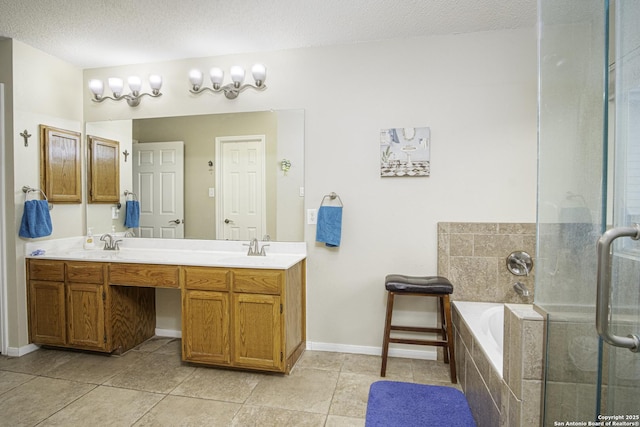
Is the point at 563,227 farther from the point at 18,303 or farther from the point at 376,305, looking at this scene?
the point at 18,303

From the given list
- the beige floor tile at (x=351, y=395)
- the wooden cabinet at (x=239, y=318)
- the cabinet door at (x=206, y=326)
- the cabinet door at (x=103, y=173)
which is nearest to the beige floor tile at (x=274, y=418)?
the beige floor tile at (x=351, y=395)

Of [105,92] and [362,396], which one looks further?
[105,92]

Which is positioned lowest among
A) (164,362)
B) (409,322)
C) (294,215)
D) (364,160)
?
(164,362)

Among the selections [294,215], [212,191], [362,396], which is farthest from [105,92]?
[362,396]

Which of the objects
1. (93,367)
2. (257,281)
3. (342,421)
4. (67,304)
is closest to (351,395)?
(342,421)

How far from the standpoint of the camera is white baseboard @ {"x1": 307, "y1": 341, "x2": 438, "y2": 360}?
8.32ft

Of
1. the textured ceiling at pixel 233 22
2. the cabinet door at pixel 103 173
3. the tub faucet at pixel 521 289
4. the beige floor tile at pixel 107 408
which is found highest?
the textured ceiling at pixel 233 22

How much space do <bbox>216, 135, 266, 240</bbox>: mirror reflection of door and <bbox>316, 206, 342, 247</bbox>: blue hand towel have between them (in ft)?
1.75

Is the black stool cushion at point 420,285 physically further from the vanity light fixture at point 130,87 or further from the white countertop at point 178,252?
the vanity light fixture at point 130,87

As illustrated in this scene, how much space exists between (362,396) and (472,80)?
239 centimetres

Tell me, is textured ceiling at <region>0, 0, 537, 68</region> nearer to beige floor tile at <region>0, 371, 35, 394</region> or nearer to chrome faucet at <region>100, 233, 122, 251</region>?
chrome faucet at <region>100, 233, 122, 251</region>

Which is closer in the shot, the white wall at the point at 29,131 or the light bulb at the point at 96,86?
the white wall at the point at 29,131

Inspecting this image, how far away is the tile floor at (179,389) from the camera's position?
1826 millimetres

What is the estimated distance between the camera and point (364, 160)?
2.60 m
